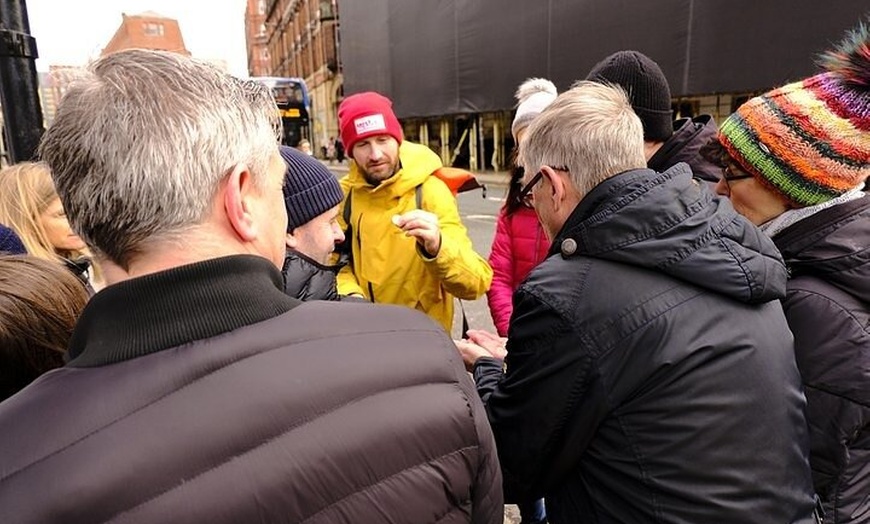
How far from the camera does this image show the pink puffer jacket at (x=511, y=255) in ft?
9.58

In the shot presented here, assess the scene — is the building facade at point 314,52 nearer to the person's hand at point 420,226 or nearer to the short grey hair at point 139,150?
the person's hand at point 420,226

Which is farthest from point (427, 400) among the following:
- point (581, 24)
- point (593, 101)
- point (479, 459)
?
point (581, 24)

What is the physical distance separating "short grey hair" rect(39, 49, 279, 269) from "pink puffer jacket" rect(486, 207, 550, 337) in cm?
211

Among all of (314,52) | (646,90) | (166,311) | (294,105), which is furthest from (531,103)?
(314,52)

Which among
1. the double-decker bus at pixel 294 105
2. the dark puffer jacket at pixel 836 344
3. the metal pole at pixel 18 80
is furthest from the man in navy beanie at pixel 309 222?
the double-decker bus at pixel 294 105

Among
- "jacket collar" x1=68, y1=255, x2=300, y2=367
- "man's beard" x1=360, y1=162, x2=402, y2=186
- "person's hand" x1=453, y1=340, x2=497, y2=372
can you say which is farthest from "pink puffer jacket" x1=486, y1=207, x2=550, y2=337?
"jacket collar" x1=68, y1=255, x2=300, y2=367

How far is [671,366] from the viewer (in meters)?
1.27

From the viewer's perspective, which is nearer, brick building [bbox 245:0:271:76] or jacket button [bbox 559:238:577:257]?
jacket button [bbox 559:238:577:257]

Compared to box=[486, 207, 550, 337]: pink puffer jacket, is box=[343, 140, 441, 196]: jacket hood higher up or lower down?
higher up

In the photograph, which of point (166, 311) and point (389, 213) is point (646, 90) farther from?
point (166, 311)

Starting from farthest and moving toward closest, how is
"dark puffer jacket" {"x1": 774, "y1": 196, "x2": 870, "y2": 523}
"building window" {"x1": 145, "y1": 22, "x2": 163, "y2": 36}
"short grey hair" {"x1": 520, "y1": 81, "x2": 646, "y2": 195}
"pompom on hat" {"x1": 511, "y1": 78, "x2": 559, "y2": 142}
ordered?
"building window" {"x1": 145, "y1": 22, "x2": 163, "y2": 36} < "pompom on hat" {"x1": 511, "y1": 78, "x2": 559, "y2": 142} < "short grey hair" {"x1": 520, "y1": 81, "x2": 646, "y2": 195} < "dark puffer jacket" {"x1": 774, "y1": 196, "x2": 870, "y2": 523}

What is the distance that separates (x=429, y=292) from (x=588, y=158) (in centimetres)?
137

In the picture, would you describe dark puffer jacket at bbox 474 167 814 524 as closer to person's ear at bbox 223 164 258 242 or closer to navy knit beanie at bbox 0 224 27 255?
person's ear at bbox 223 164 258 242

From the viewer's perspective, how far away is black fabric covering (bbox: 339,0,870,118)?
492 inches
